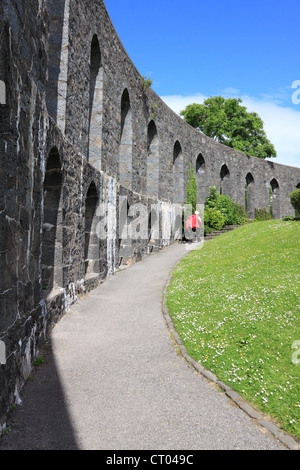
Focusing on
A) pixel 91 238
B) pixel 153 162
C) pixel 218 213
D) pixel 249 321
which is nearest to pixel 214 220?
pixel 218 213

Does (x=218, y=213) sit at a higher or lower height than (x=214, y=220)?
higher

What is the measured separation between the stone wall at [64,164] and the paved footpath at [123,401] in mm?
290

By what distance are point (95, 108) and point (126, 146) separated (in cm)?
311

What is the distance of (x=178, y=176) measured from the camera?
20125 mm

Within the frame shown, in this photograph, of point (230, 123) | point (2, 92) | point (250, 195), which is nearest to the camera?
point (2, 92)

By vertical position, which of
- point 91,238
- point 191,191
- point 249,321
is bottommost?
point 249,321

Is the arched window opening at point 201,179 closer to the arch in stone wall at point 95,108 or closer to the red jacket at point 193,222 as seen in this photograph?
the red jacket at point 193,222

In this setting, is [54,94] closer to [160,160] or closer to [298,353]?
[298,353]

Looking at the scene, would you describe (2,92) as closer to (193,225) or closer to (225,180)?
(193,225)

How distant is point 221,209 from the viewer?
21406mm

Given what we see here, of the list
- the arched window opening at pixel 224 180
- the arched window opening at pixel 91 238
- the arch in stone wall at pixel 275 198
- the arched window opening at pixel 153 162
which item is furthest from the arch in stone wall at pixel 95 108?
the arch in stone wall at pixel 275 198

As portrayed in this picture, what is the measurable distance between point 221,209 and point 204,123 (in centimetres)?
1615

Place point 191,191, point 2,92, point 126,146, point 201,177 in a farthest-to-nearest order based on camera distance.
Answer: point 201,177, point 191,191, point 126,146, point 2,92

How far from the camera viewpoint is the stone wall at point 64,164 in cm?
349
